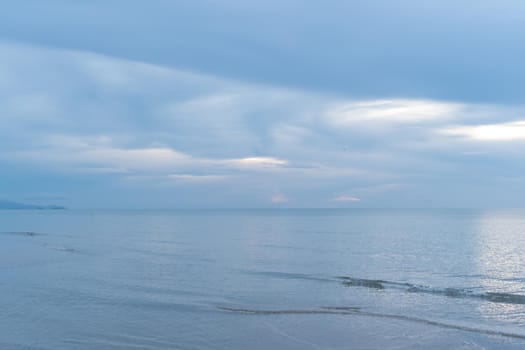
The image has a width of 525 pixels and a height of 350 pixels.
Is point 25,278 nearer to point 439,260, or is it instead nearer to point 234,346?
point 234,346

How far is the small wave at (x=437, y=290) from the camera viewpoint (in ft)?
109

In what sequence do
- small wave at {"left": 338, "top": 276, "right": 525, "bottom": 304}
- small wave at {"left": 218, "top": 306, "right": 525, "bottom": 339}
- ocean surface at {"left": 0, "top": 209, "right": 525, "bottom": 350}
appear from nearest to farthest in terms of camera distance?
ocean surface at {"left": 0, "top": 209, "right": 525, "bottom": 350} < small wave at {"left": 218, "top": 306, "right": 525, "bottom": 339} < small wave at {"left": 338, "top": 276, "right": 525, "bottom": 304}

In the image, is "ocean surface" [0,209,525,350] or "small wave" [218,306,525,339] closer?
"ocean surface" [0,209,525,350]

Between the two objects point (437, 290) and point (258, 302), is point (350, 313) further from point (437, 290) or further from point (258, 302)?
point (437, 290)

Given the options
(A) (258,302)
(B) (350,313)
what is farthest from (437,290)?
(A) (258,302)

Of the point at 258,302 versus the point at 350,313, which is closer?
the point at 350,313

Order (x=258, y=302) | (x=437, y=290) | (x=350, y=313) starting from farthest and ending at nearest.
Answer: (x=437, y=290)
(x=258, y=302)
(x=350, y=313)

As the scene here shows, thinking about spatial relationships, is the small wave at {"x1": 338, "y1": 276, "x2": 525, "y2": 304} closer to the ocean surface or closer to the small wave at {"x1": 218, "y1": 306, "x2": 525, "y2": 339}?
the ocean surface

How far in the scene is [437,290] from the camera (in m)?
36.3

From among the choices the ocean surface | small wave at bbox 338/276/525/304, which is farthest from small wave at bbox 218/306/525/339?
small wave at bbox 338/276/525/304

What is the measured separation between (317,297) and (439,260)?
90.8 feet

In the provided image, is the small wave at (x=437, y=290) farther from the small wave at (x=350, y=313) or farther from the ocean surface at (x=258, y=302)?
the small wave at (x=350, y=313)

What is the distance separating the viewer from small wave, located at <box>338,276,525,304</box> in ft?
109

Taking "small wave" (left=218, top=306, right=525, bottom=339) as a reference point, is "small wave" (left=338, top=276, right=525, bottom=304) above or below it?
above
